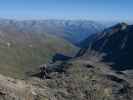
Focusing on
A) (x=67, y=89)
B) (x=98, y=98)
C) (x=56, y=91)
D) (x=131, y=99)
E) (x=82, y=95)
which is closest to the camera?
(x=98, y=98)

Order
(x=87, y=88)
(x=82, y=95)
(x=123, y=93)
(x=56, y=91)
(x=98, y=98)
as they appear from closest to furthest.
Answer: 1. (x=98, y=98)
2. (x=87, y=88)
3. (x=82, y=95)
4. (x=56, y=91)
5. (x=123, y=93)

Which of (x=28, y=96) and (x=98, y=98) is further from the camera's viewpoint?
(x=98, y=98)

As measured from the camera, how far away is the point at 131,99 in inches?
3179

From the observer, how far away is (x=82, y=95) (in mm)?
53844

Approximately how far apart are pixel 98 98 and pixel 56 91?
909 inches

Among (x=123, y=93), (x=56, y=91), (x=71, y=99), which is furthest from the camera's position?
(x=123, y=93)

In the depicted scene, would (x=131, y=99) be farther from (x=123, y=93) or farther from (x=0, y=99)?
(x=0, y=99)

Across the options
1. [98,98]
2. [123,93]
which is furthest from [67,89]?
[123,93]

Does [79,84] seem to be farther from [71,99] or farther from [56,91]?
[56,91]

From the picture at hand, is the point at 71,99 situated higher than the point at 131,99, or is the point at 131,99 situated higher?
the point at 71,99

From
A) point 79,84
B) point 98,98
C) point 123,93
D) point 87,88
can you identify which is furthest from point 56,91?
point 123,93

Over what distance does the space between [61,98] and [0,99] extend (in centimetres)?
2204

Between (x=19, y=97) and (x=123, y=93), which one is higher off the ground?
(x=19, y=97)

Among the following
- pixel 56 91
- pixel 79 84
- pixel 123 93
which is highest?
pixel 79 84
